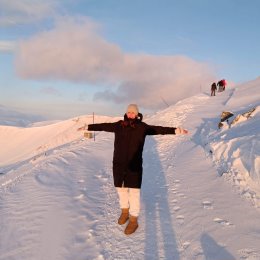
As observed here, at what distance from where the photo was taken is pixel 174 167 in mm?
12039

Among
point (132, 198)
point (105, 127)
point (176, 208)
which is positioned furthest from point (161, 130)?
point (176, 208)

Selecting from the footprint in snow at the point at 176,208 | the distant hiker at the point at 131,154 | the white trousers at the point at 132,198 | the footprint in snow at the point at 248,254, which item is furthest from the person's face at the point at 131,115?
the footprint in snow at the point at 248,254

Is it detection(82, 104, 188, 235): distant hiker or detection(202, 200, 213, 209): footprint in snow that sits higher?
detection(82, 104, 188, 235): distant hiker

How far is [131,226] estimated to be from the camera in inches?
254

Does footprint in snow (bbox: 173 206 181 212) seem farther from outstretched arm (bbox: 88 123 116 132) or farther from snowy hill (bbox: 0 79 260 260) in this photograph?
outstretched arm (bbox: 88 123 116 132)

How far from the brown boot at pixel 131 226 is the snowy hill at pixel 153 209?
0.11 metres

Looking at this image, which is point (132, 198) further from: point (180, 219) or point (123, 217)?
point (180, 219)

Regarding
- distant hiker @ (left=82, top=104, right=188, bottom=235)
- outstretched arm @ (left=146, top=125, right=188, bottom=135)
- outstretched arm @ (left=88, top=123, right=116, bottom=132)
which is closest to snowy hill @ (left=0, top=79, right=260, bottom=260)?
distant hiker @ (left=82, top=104, right=188, bottom=235)

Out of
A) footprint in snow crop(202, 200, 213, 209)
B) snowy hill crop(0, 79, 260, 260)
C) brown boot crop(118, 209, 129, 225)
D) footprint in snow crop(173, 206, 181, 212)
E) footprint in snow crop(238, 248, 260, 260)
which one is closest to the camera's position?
footprint in snow crop(238, 248, 260, 260)

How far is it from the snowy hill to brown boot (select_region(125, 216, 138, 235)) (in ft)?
0.35

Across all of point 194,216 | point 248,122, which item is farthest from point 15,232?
point 248,122

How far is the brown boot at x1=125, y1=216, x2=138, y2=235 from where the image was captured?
6401mm

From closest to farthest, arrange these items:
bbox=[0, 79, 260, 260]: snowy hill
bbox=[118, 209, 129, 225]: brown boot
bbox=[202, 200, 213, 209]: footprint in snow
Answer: bbox=[0, 79, 260, 260]: snowy hill → bbox=[118, 209, 129, 225]: brown boot → bbox=[202, 200, 213, 209]: footprint in snow

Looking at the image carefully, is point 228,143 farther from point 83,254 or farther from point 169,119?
point 169,119
